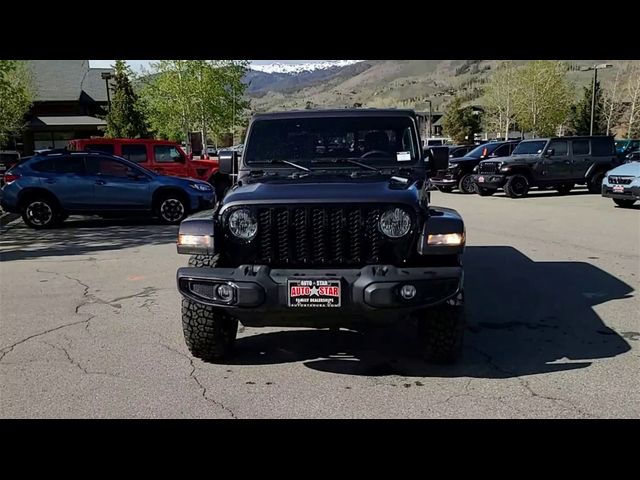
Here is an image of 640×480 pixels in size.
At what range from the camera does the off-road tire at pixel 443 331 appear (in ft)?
14.8

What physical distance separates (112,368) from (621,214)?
502 inches

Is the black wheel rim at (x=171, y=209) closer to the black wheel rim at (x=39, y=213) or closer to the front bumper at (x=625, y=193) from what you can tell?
the black wheel rim at (x=39, y=213)

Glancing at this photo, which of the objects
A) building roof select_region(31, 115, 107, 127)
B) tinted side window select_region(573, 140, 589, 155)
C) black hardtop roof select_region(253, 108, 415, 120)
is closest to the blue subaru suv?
black hardtop roof select_region(253, 108, 415, 120)

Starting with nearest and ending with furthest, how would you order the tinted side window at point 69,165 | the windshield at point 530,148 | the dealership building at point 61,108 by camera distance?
the tinted side window at point 69,165 < the windshield at point 530,148 < the dealership building at point 61,108

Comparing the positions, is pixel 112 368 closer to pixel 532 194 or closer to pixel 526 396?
pixel 526 396

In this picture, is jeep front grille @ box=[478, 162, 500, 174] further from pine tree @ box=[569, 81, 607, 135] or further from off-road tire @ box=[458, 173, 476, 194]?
pine tree @ box=[569, 81, 607, 135]

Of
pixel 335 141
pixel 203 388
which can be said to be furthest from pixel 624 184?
pixel 203 388

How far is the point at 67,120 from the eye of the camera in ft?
144

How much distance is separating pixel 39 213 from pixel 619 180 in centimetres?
1338

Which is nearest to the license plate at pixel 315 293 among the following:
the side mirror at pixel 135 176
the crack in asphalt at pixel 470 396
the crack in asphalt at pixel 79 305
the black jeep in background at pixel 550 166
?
the crack in asphalt at pixel 470 396

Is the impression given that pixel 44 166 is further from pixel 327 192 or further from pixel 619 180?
pixel 619 180

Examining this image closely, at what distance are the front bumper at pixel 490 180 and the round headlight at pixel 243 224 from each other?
632 inches

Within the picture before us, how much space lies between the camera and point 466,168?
21.7 metres
